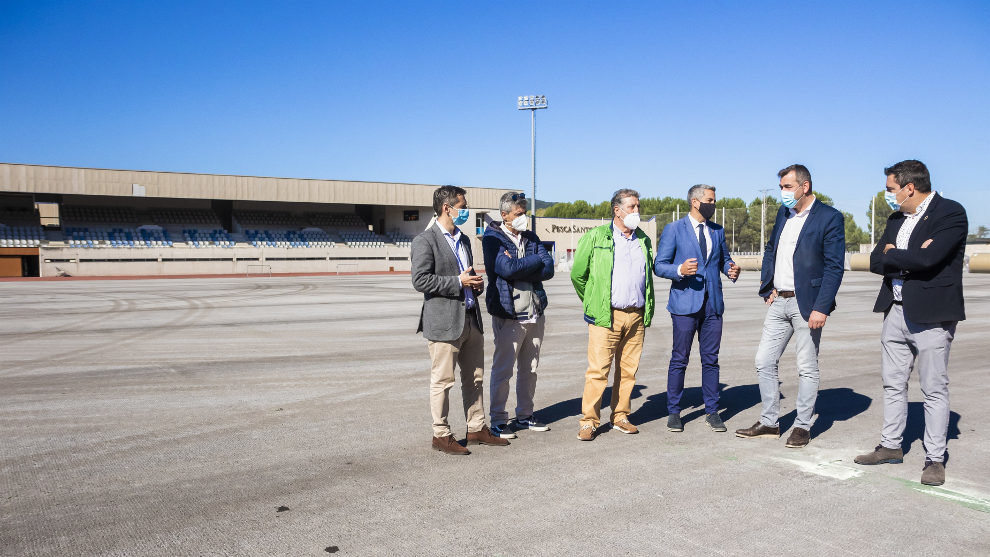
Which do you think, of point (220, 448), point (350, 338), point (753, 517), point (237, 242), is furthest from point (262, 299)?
point (237, 242)

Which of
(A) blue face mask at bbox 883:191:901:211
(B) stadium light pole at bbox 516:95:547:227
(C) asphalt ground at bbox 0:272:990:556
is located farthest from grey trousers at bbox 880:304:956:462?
(B) stadium light pole at bbox 516:95:547:227

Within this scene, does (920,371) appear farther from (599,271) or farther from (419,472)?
(419,472)

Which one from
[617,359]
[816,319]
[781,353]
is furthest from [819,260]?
[617,359]

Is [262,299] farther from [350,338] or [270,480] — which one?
[270,480]

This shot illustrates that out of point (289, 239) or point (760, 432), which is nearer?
point (760, 432)

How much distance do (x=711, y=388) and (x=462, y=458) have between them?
2.18 meters

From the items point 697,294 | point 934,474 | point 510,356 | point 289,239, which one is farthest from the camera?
point 289,239

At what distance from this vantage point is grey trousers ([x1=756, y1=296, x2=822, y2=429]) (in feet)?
16.0

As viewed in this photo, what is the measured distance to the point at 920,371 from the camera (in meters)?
4.30

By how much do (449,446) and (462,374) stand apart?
561 mm

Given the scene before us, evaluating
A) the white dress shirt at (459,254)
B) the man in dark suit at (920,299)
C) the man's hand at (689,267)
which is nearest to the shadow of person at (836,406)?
the man in dark suit at (920,299)

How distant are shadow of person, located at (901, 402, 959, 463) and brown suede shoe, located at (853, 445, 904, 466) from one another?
1.00ft

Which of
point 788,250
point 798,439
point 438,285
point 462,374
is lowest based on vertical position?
point 798,439

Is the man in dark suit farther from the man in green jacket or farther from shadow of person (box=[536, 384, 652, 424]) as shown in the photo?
shadow of person (box=[536, 384, 652, 424])
